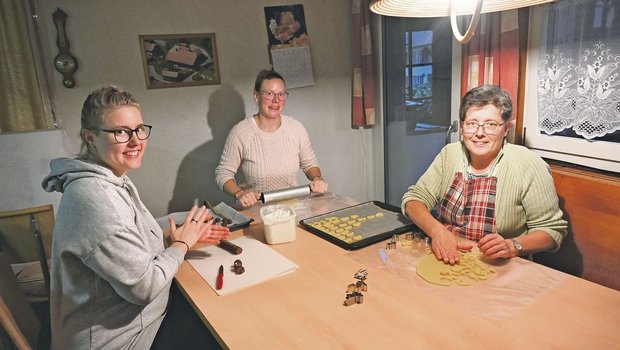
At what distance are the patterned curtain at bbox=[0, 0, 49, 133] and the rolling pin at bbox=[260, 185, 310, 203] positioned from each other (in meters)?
1.34

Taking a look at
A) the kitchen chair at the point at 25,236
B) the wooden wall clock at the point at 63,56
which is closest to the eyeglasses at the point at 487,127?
the kitchen chair at the point at 25,236

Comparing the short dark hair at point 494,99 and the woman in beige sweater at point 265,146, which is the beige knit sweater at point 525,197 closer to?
the short dark hair at point 494,99

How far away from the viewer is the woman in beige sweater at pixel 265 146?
7.48 ft

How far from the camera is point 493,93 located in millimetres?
1493

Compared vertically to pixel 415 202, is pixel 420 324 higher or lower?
lower

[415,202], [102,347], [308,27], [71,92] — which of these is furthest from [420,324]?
[308,27]

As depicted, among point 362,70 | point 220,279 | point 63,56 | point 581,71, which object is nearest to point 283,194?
point 220,279

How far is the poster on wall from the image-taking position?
9.49 ft

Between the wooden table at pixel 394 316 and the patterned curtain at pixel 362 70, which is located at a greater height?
the patterned curtain at pixel 362 70

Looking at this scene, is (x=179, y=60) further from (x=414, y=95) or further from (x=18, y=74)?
(x=414, y=95)

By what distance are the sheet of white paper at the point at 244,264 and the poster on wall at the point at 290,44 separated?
1.72 meters

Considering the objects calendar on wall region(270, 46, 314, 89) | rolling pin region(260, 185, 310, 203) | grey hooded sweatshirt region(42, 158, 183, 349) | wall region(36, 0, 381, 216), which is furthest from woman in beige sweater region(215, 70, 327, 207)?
grey hooded sweatshirt region(42, 158, 183, 349)

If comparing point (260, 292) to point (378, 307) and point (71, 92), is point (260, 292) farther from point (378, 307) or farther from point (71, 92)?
point (71, 92)

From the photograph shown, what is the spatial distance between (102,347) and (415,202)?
1157 mm
